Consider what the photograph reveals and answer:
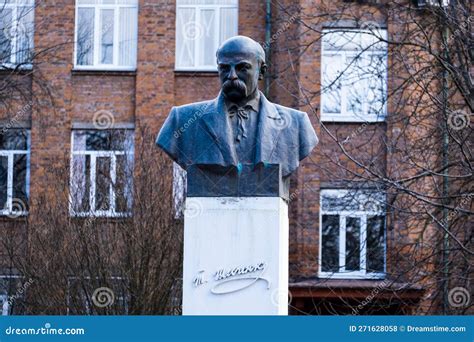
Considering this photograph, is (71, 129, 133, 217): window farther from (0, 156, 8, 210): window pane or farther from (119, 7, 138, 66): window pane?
(119, 7, 138, 66): window pane

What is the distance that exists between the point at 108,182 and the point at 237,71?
12.4 meters

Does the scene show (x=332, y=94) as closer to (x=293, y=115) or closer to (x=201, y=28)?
(x=201, y=28)

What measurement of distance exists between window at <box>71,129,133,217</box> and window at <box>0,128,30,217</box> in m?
2.52

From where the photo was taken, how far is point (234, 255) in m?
13.7

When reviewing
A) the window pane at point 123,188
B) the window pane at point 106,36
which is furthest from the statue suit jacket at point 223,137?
the window pane at point 106,36

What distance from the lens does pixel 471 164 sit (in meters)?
20.9

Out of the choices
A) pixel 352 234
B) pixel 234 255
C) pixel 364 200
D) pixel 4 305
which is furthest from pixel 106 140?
pixel 234 255

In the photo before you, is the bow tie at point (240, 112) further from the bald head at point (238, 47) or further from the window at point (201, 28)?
the window at point (201, 28)

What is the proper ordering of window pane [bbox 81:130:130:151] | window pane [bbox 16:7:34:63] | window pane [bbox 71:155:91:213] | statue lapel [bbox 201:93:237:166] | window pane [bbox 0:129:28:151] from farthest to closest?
window pane [bbox 0:129:28:151] < window pane [bbox 16:7:34:63] < window pane [bbox 81:130:130:151] < window pane [bbox 71:155:91:213] < statue lapel [bbox 201:93:237:166]

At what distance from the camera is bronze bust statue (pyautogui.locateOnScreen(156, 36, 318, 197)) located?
45.2 ft

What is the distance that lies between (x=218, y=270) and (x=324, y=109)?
51.8 ft

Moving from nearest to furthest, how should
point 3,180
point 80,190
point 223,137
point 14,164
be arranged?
1. point 223,137
2. point 80,190
3. point 3,180
4. point 14,164

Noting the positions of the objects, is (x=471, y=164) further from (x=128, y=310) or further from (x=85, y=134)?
(x=85, y=134)
